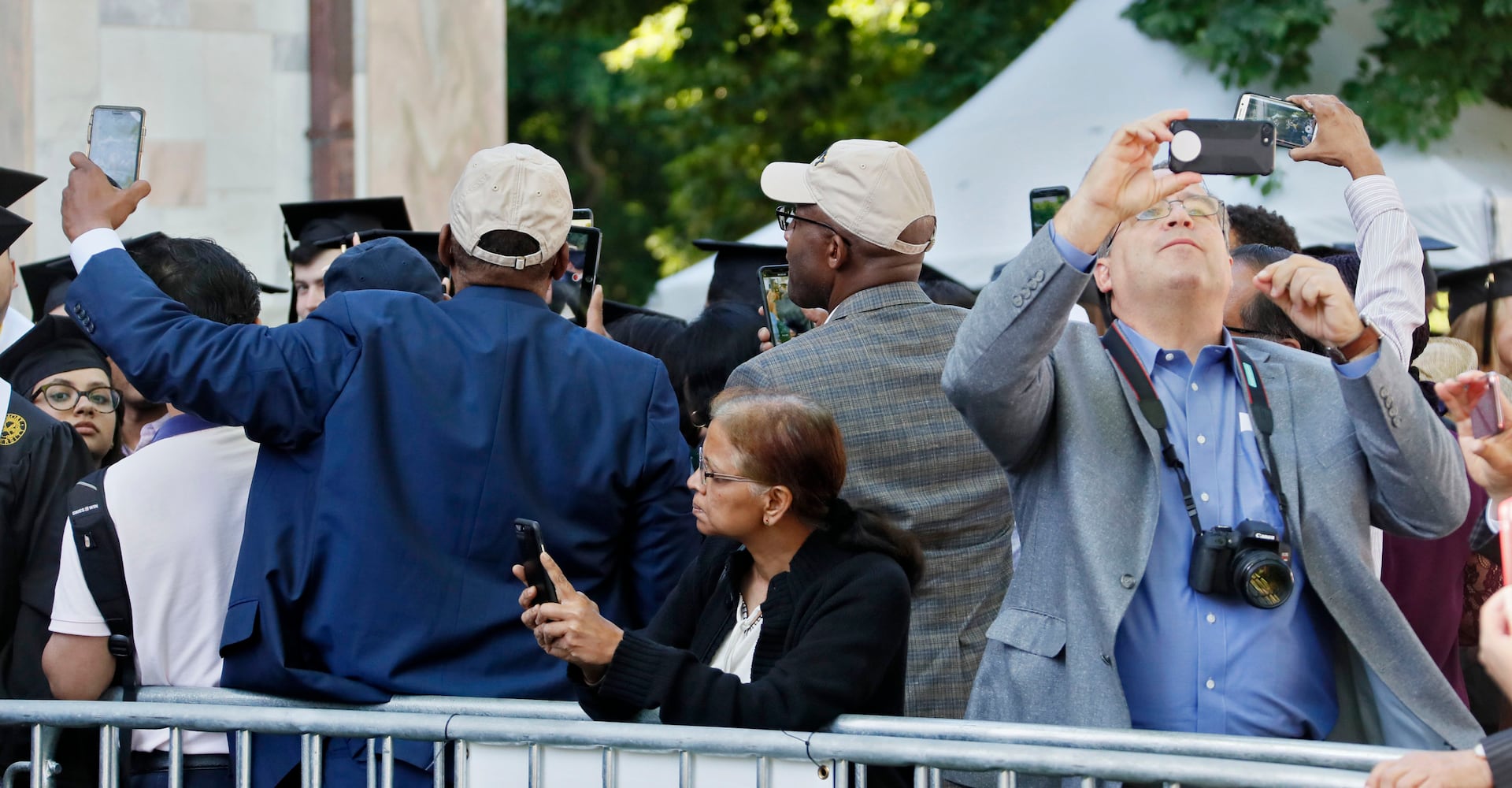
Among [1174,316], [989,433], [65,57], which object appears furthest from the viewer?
[65,57]

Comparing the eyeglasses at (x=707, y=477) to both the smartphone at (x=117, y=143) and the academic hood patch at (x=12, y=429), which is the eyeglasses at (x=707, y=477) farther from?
the academic hood patch at (x=12, y=429)

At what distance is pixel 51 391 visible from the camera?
16.3ft

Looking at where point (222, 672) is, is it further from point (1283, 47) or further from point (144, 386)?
point (1283, 47)

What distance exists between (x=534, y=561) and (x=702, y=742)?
439 millimetres

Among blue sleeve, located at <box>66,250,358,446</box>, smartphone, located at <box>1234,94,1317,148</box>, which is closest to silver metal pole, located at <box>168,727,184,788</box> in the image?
blue sleeve, located at <box>66,250,358,446</box>

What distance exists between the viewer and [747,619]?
323 cm

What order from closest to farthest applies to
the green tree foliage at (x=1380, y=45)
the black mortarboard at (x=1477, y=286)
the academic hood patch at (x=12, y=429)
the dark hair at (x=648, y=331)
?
the academic hood patch at (x=12, y=429) → the dark hair at (x=648, y=331) → the black mortarboard at (x=1477, y=286) → the green tree foliage at (x=1380, y=45)

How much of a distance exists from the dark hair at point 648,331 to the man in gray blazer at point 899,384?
1324 millimetres

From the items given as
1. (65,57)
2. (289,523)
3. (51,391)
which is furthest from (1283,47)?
(289,523)

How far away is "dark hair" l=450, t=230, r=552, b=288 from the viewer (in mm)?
3490

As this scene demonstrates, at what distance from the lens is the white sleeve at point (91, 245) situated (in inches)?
129

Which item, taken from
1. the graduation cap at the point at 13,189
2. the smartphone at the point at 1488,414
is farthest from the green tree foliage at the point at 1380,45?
the smartphone at the point at 1488,414

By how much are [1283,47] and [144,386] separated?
9.65 m

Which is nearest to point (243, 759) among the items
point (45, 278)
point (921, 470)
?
point (921, 470)
